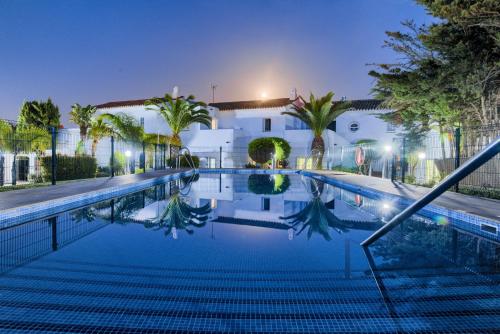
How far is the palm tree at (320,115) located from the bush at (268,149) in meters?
2.20

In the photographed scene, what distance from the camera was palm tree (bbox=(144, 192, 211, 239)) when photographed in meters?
4.60

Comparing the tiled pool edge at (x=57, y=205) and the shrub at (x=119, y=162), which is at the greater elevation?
the shrub at (x=119, y=162)

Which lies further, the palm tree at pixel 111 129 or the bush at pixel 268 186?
the palm tree at pixel 111 129

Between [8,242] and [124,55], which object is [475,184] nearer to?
[8,242]

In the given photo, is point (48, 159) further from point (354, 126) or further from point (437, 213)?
point (354, 126)

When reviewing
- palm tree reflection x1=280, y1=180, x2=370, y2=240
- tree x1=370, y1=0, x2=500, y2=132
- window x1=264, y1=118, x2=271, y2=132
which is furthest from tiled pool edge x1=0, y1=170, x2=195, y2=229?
window x1=264, y1=118, x2=271, y2=132

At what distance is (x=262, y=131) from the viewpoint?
80.0 ft

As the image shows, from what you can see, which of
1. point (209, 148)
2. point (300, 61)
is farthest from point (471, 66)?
point (209, 148)

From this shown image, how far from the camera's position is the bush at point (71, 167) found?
11164 millimetres

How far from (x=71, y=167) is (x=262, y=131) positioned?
14.9 metres

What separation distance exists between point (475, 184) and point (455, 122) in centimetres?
350

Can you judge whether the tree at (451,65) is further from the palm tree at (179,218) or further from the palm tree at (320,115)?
the palm tree at (320,115)

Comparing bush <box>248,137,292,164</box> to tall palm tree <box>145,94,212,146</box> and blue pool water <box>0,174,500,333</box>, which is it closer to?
tall palm tree <box>145,94,212,146</box>

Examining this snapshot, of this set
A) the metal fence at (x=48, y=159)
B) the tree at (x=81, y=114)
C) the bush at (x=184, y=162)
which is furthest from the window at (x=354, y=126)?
the tree at (x=81, y=114)
